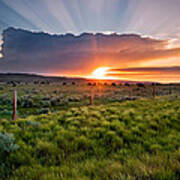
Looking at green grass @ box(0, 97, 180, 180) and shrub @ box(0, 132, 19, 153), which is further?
shrub @ box(0, 132, 19, 153)

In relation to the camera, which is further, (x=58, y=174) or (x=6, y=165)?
(x=6, y=165)

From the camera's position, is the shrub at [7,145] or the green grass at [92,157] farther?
the shrub at [7,145]

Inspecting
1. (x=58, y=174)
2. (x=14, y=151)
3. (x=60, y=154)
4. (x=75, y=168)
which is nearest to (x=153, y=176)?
(x=75, y=168)

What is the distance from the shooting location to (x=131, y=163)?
9.58 ft

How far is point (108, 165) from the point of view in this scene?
288 centimetres

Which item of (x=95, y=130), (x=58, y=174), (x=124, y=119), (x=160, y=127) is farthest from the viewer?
(x=124, y=119)

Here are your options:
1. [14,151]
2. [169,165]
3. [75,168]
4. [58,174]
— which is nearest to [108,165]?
[75,168]

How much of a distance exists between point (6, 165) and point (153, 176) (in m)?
3.22

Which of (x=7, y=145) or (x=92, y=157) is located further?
(x=7, y=145)

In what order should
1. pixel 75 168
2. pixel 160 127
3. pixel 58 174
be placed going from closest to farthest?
pixel 58 174 < pixel 75 168 < pixel 160 127

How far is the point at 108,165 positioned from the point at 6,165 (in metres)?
2.38

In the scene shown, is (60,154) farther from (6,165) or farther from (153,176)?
(153,176)

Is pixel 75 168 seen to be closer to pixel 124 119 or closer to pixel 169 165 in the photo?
pixel 169 165

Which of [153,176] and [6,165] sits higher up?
[153,176]
